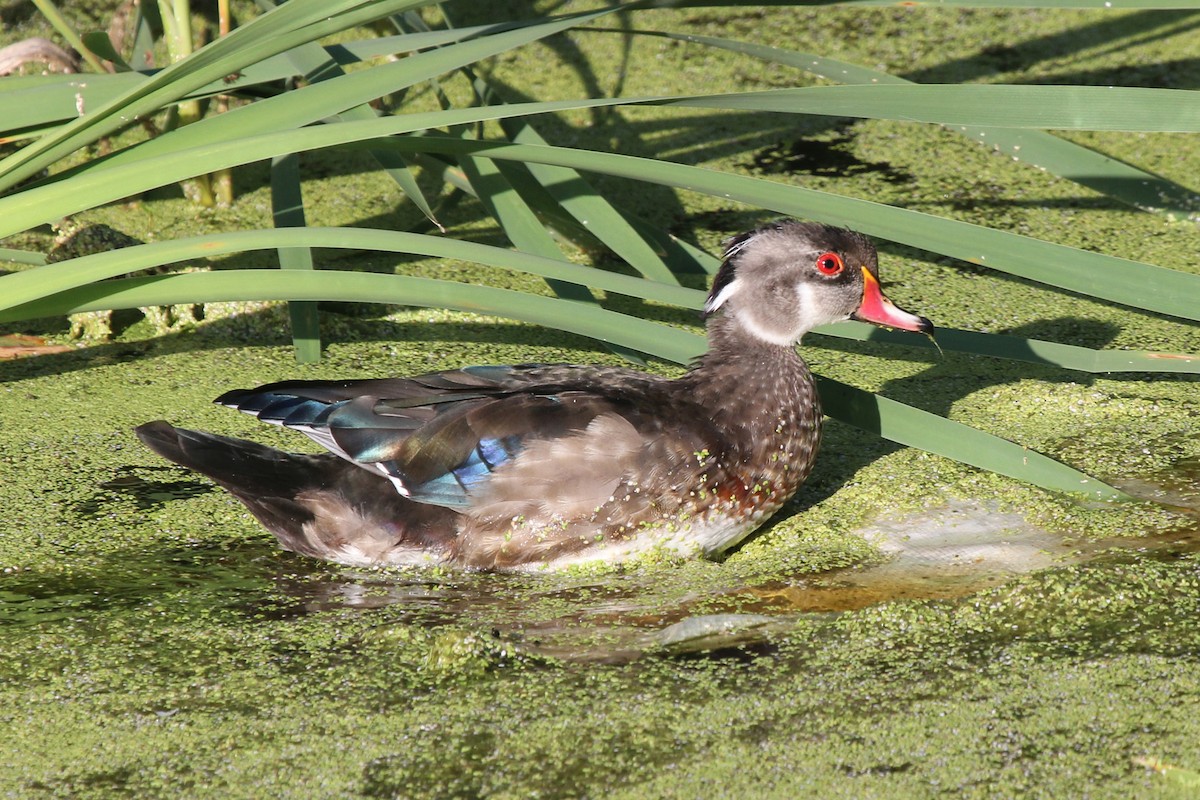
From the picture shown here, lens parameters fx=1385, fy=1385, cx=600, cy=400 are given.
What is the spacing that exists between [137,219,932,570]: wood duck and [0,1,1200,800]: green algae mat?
9 cm

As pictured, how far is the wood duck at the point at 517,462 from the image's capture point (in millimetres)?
3162

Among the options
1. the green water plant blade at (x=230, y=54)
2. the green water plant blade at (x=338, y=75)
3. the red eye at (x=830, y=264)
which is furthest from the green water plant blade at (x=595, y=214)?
the green water plant blade at (x=230, y=54)

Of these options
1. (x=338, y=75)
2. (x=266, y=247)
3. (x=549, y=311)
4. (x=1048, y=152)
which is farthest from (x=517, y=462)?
(x=1048, y=152)

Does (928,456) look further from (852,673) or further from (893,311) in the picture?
(852,673)

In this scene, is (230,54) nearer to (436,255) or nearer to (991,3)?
(436,255)

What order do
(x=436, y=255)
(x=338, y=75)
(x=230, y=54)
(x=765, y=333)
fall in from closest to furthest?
(x=230, y=54)
(x=436, y=255)
(x=765, y=333)
(x=338, y=75)

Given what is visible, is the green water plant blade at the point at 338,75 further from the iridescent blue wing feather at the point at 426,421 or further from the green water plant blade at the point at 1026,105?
the green water plant blade at the point at 1026,105

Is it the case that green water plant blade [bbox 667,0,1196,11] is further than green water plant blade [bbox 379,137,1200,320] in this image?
Yes

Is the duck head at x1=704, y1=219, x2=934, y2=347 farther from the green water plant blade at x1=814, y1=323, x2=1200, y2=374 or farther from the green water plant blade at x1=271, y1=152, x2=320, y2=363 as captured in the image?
the green water plant blade at x1=271, y1=152, x2=320, y2=363

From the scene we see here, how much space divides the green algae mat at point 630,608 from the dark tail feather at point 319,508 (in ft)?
0.26

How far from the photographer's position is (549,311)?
10.5 ft

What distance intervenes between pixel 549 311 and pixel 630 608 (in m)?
0.72

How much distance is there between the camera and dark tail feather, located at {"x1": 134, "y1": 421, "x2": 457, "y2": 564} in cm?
323

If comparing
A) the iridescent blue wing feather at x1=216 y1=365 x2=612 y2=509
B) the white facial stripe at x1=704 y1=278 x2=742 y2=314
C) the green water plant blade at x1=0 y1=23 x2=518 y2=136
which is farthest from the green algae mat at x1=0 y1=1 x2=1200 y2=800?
the green water plant blade at x1=0 y1=23 x2=518 y2=136
